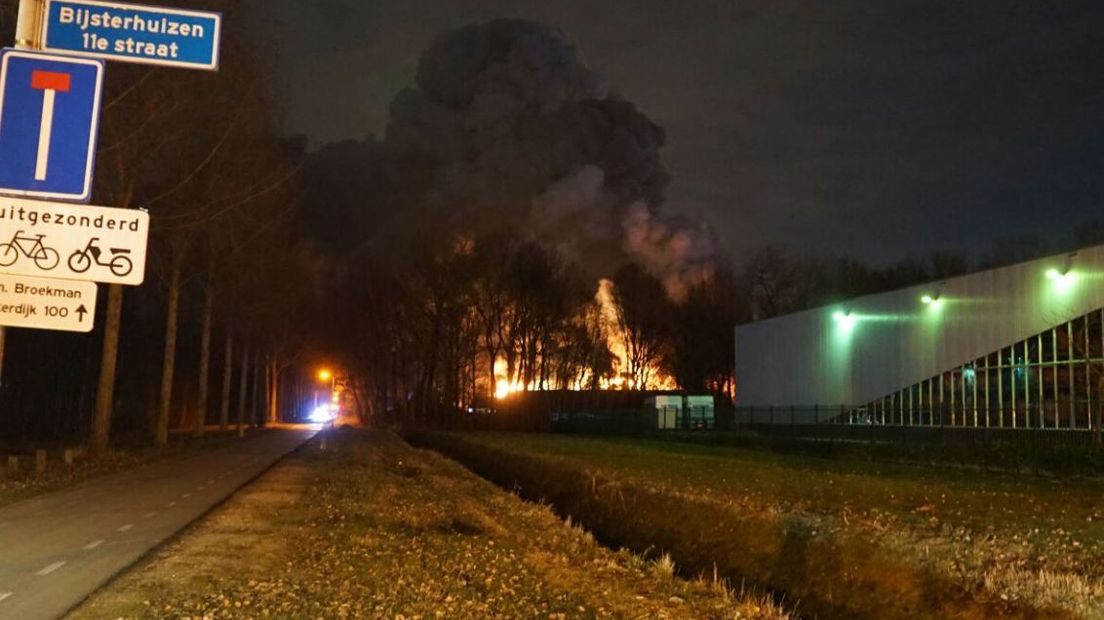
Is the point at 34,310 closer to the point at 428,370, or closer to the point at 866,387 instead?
the point at 866,387

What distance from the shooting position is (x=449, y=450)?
4741cm

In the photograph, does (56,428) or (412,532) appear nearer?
(412,532)

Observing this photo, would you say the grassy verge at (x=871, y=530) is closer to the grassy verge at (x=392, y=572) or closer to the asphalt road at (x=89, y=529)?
the grassy verge at (x=392, y=572)

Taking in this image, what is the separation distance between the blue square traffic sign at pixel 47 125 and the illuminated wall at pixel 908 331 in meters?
37.8

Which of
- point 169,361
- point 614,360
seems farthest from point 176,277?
point 614,360

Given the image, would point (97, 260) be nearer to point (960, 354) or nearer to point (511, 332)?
point (960, 354)

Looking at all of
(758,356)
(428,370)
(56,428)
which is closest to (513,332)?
(428,370)

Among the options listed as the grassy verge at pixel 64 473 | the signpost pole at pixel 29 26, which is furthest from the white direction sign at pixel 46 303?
the grassy verge at pixel 64 473

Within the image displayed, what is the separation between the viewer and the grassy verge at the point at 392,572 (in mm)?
9070

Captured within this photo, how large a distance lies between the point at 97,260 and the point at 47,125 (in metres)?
1.09

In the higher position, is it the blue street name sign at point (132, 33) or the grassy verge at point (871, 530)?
the blue street name sign at point (132, 33)

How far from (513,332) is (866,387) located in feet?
115

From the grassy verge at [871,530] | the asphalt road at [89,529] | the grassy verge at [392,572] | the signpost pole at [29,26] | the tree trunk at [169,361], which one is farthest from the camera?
the tree trunk at [169,361]

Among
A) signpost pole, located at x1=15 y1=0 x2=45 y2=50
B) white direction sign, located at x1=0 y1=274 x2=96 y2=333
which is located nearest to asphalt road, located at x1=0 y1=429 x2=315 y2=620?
white direction sign, located at x1=0 y1=274 x2=96 y2=333
